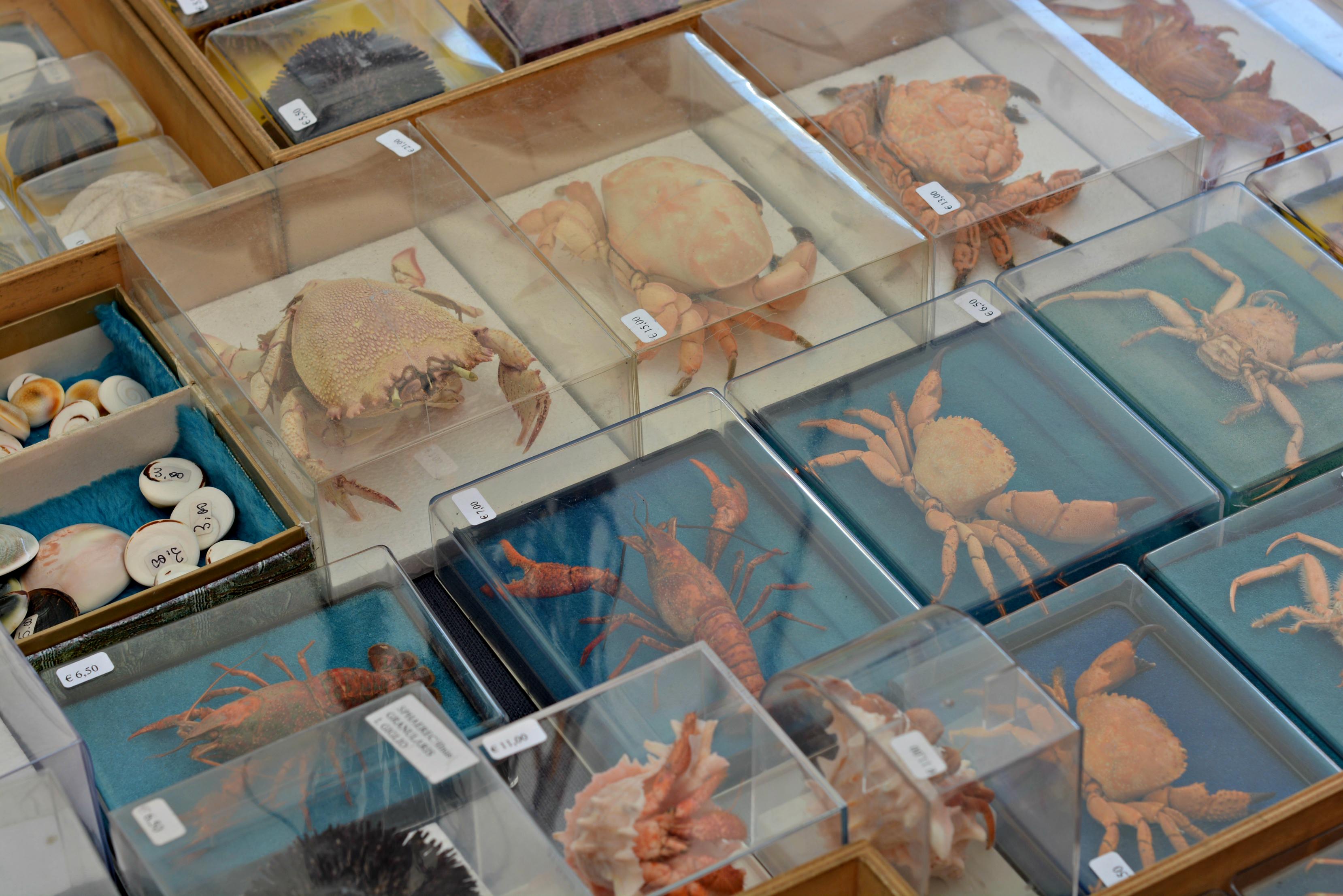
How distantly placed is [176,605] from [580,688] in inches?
24.5

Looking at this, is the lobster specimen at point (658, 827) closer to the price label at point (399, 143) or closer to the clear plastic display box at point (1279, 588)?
the clear plastic display box at point (1279, 588)

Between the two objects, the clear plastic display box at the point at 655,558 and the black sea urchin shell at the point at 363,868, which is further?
the clear plastic display box at the point at 655,558

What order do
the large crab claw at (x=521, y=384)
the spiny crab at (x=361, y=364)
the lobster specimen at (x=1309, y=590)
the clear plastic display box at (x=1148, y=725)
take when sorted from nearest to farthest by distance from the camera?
the clear plastic display box at (x=1148, y=725) → the lobster specimen at (x=1309, y=590) → the spiny crab at (x=361, y=364) → the large crab claw at (x=521, y=384)

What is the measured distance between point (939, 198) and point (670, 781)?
4.76 feet

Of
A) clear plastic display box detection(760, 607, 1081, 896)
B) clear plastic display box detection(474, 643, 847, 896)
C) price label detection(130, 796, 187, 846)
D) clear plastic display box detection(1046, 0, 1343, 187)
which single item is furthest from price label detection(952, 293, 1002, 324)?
price label detection(130, 796, 187, 846)

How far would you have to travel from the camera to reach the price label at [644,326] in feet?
8.39

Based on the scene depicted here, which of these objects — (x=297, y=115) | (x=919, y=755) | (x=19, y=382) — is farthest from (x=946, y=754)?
(x=297, y=115)

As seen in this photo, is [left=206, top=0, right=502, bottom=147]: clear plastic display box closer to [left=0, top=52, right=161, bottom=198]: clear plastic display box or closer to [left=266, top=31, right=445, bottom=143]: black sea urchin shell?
[left=266, top=31, right=445, bottom=143]: black sea urchin shell

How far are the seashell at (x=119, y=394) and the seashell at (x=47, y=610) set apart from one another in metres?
0.40

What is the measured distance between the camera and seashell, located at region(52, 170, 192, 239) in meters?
2.88

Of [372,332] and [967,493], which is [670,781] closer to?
[967,493]

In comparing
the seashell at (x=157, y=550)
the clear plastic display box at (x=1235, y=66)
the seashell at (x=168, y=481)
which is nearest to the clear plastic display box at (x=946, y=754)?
the seashell at (x=157, y=550)

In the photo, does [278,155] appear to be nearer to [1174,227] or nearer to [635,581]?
[635,581]

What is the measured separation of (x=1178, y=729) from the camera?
203cm
